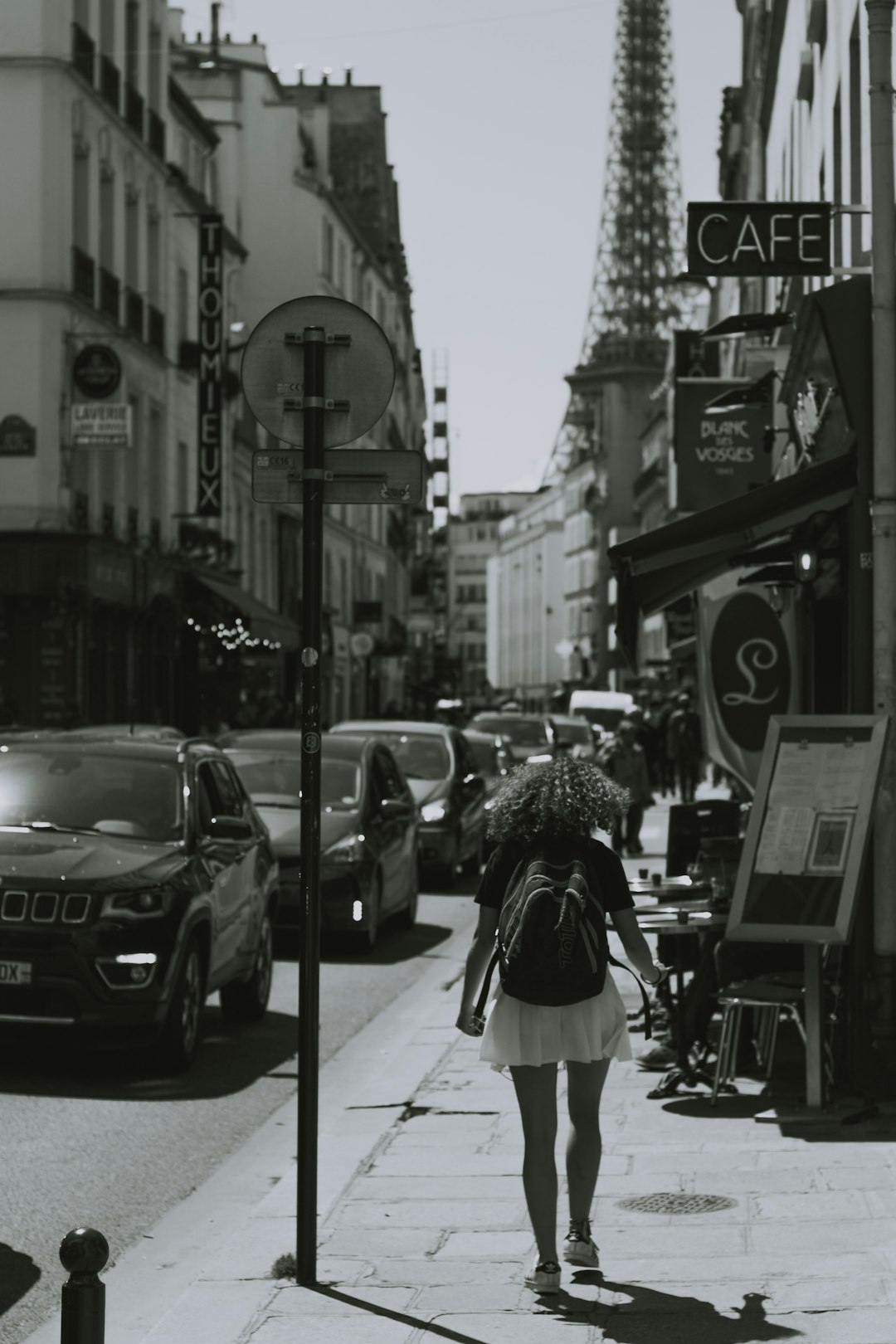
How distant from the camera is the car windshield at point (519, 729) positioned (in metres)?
37.7

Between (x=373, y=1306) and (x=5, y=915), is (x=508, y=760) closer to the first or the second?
(x=5, y=915)

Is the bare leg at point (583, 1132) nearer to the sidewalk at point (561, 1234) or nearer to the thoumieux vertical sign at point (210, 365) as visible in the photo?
the sidewalk at point (561, 1234)

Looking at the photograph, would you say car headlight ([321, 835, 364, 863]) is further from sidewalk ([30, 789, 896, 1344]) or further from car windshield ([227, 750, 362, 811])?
sidewalk ([30, 789, 896, 1344])

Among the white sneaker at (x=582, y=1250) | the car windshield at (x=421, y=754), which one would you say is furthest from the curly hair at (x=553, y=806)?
the car windshield at (x=421, y=754)

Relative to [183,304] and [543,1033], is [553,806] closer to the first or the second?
[543,1033]

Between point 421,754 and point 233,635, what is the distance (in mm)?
→ 19430

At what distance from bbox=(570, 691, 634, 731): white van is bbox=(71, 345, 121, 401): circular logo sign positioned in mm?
33243

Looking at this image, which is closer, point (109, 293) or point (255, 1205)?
point (255, 1205)

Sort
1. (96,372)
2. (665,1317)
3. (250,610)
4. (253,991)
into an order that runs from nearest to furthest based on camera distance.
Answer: (665,1317), (253,991), (96,372), (250,610)

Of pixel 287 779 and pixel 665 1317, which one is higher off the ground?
pixel 287 779

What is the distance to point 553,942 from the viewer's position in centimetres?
626

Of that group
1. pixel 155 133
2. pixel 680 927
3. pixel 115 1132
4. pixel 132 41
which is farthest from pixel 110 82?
pixel 115 1132

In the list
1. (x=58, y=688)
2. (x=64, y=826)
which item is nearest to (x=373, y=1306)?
(x=64, y=826)

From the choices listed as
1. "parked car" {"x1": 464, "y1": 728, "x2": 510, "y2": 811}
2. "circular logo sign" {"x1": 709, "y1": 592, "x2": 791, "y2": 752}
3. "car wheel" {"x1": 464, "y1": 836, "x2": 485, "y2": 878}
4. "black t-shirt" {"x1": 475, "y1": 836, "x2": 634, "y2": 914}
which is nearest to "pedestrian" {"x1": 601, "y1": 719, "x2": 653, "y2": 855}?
"car wheel" {"x1": 464, "y1": 836, "x2": 485, "y2": 878}
